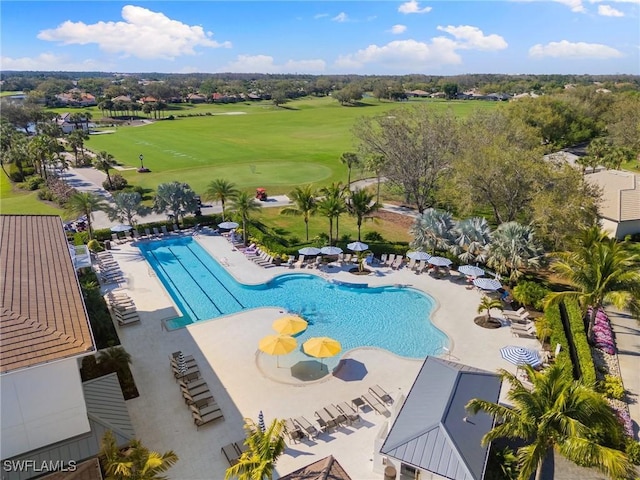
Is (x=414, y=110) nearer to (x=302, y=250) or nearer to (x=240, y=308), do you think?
(x=302, y=250)

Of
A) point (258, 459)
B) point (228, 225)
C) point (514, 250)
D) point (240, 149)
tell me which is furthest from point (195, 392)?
point (240, 149)

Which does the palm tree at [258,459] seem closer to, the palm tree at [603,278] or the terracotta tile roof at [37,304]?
the terracotta tile roof at [37,304]

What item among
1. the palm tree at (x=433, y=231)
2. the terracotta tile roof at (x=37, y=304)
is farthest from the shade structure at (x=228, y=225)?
the terracotta tile roof at (x=37, y=304)

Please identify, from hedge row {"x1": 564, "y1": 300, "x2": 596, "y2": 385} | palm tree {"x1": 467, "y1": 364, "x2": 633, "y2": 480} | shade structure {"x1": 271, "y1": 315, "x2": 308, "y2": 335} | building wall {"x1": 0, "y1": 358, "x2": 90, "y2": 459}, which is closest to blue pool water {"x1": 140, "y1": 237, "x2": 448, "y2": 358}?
shade structure {"x1": 271, "y1": 315, "x2": 308, "y2": 335}

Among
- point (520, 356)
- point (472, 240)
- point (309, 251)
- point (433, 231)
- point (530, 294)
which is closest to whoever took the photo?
point (520, 356)

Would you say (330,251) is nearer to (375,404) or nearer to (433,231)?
(433,231)

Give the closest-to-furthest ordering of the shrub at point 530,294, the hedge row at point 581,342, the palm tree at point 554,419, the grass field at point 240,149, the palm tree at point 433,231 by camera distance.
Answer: the palm tree at point 554,419
the hedge row at point 581,342
the shrub at point 530,294
the palm tree at point 433,231
the grass field at point 240,149

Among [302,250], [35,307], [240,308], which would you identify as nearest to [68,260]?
[35,307]

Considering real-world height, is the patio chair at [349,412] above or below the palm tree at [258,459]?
below
